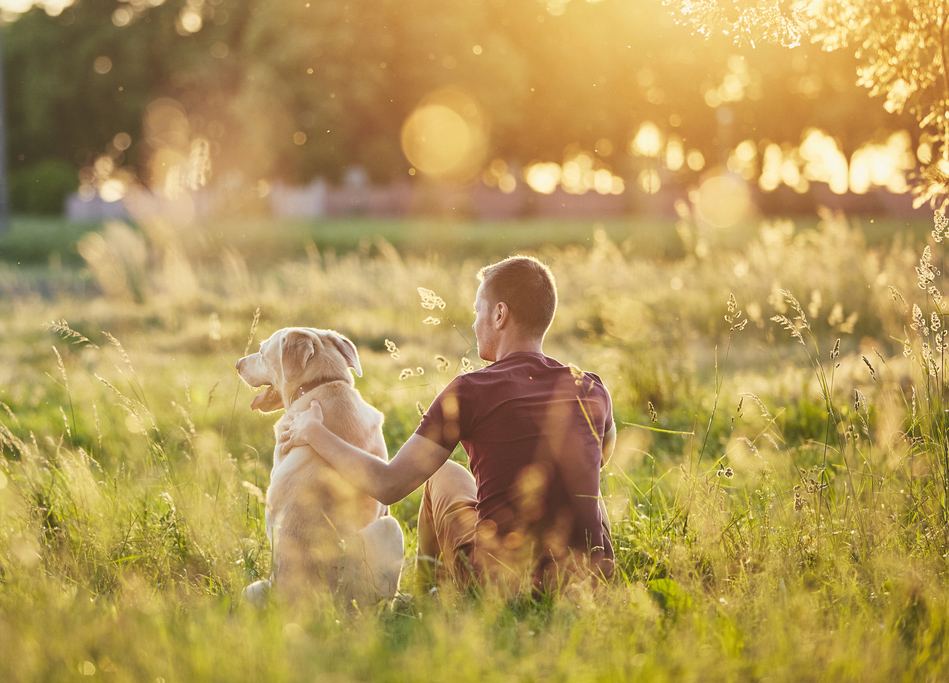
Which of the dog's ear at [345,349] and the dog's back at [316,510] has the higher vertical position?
the dog's ear at [345,349]

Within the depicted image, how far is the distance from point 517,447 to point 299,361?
38.2 inches

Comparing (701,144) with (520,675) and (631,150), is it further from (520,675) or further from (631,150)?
(520,675)

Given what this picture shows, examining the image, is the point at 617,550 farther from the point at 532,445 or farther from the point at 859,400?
the point at 859,400

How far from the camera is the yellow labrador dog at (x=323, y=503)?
3.09 meters

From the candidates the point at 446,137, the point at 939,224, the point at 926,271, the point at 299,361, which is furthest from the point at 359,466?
the point at 446,137

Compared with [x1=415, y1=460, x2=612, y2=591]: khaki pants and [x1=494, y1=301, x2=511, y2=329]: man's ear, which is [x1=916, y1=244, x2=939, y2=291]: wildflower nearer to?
[x1=415, y1=460, x2=612, y2=591]: khaki pants

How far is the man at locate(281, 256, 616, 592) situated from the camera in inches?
120

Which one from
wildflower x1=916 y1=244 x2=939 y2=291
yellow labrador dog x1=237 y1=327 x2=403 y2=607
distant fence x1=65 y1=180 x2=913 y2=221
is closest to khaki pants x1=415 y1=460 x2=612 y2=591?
yellow labrador dog x1=237 y1=327 x2=403 y2=607

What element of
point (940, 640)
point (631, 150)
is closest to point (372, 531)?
point (940, 640)

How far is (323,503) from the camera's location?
3.12m

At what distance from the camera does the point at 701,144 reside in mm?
39312

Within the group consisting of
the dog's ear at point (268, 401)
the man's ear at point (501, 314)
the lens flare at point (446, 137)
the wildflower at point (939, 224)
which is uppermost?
the lens flare at point (446, 137)

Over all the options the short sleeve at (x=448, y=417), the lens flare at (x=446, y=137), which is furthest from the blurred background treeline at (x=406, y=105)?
the short sleeve at (x=448, y=417)

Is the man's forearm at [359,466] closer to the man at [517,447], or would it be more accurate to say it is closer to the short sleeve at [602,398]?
the man at [517,447]
